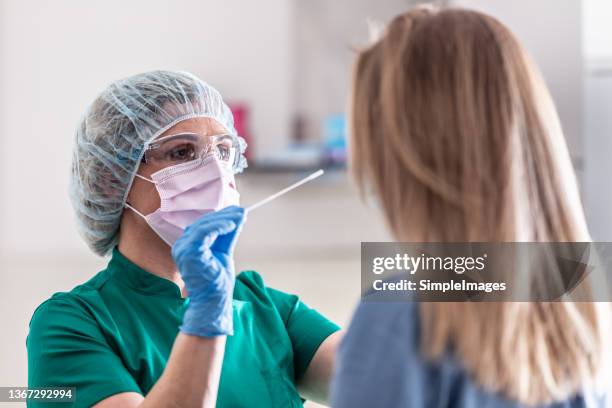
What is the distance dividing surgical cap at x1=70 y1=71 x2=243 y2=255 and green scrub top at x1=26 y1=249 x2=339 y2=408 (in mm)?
121

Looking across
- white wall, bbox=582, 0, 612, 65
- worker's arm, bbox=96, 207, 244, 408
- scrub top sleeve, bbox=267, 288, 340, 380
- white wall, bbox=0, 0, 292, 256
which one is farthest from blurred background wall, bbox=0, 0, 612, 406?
worker's arm, bbox=96, 207, 244, 408

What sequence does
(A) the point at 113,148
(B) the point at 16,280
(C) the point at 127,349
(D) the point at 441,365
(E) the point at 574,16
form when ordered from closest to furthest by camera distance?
(D) the point at 441,365, (C) the point at 127,349, (A) the point at 113,148, (E) the point at 574,16, (B) the point at 16,280

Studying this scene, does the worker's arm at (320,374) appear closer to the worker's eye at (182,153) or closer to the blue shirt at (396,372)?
the worker's eye at (182,153)

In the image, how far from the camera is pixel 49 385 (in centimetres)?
127

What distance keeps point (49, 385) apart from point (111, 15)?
3.21 metres

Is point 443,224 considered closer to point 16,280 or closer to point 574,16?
Answer: point 574,16

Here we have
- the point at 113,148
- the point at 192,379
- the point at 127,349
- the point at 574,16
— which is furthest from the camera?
the point at 574,16

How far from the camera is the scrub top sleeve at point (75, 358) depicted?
4.10ft

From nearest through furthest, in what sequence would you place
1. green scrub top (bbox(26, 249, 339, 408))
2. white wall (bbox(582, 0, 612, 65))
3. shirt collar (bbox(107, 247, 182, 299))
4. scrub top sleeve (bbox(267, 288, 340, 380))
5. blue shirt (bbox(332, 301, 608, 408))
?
blue shirt (bbox(332, 301, 608, 408)) → green scrub top (bbox(26, 249, 339, 408)) → shirt collar (bbox(107, 247, 182, 299)) → scrub top sleeve (bbox(267, 288, 340, 380)) → white wall (bbox(582, 0, 612, 65))

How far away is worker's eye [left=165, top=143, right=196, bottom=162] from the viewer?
149cm

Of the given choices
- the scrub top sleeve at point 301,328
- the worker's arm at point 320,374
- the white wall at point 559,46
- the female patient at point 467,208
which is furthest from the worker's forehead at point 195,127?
the white wall at point 559,46

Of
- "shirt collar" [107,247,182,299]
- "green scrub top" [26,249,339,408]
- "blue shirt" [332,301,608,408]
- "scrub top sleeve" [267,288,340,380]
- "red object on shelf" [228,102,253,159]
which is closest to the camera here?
"blue shirt" [332,301,608,408]

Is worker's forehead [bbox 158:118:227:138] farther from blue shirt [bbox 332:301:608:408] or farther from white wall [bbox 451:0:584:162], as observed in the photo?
white wall [bbox 451:0:584:162]

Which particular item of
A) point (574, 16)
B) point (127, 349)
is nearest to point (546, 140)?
point (127, 349)
